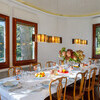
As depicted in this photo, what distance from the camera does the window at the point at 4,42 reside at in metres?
3.32

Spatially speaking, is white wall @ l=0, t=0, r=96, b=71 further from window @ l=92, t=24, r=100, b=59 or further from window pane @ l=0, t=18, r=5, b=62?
window pane @ l=0, t=18, r=5, b=62

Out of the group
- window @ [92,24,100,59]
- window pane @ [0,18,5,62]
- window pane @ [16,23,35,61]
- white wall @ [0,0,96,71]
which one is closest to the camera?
window pane @ [0,18,5,62]

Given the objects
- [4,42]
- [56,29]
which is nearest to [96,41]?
[56,29]

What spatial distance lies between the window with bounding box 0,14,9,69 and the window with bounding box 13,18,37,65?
0.83 ft

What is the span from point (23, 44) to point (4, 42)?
0.74 m

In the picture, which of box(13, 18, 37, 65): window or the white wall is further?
the white wall

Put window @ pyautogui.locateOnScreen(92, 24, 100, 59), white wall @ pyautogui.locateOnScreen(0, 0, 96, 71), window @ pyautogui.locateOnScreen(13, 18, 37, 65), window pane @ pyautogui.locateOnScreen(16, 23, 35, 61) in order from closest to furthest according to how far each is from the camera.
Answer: window @ pyautogui.locateOnScreen(13, 18, 37, 65) → window pane @ pyautogui.locateOnScreen(16, 23, 35, 61) → white wall @ pyautogui.locateOnScreen(0, 0, 96, 71) → window @ pyautogui.locateOnScreen(92, 24, 100, 59)

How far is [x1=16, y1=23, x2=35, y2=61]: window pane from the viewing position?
150 inches

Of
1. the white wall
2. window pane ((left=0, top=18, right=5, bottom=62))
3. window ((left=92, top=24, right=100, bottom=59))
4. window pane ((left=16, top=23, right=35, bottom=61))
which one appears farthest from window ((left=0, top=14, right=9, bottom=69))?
window ((left=92, top=24, right=100, bottom=59))

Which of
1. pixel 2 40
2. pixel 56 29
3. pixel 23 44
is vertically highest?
pixel 56 29

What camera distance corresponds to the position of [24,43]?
13.2 ft

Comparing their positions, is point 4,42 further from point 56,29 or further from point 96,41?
point 96,41

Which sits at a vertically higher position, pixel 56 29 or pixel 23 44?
pixel 56 29

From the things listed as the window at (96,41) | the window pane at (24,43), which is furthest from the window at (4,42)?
the window at (96,41)
